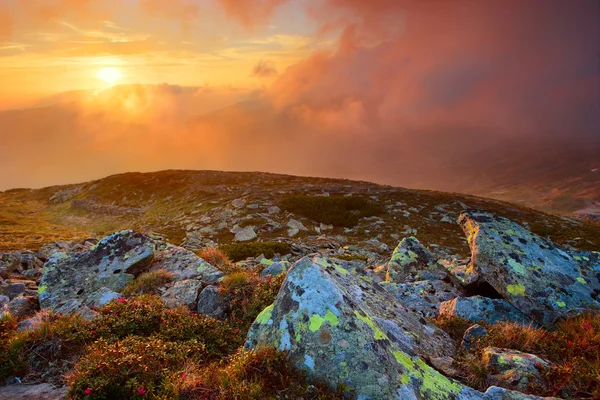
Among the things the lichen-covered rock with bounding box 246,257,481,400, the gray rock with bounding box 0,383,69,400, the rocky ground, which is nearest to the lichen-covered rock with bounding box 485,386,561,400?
the rocky ground

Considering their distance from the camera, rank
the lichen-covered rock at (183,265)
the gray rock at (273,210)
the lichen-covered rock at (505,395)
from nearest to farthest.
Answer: the lichen-covered rock at (505,395)
the lichen-covered rock at (183,265)
the gray rock at (273,210)

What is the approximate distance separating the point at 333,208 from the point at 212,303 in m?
26.7

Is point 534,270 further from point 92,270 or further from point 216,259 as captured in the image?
point 92,270

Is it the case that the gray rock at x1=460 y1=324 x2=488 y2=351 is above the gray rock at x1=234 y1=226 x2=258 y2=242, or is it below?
above

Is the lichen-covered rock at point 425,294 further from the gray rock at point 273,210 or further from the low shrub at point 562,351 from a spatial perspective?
the gray rock at point 273,210

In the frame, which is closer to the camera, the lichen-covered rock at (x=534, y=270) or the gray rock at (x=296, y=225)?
the lichen-covered rock at (x=534, y=270)

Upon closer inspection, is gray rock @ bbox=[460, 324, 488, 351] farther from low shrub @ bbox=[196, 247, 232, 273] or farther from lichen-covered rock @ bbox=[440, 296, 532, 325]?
low shrub @ bbox=[196, 247, 232, 273]

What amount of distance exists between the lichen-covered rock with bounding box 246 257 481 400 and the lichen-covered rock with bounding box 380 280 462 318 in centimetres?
287

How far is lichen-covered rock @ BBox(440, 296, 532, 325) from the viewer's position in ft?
29.5

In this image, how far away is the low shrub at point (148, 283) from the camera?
11.3 meters

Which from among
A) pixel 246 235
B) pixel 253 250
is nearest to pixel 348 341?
pixel 253 250

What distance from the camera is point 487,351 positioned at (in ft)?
21.3

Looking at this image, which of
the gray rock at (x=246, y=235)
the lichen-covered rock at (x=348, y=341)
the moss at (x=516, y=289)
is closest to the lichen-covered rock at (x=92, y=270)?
the lichen-covered rock at (x=348, y=341)

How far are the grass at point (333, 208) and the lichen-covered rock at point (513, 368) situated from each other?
26.3m
